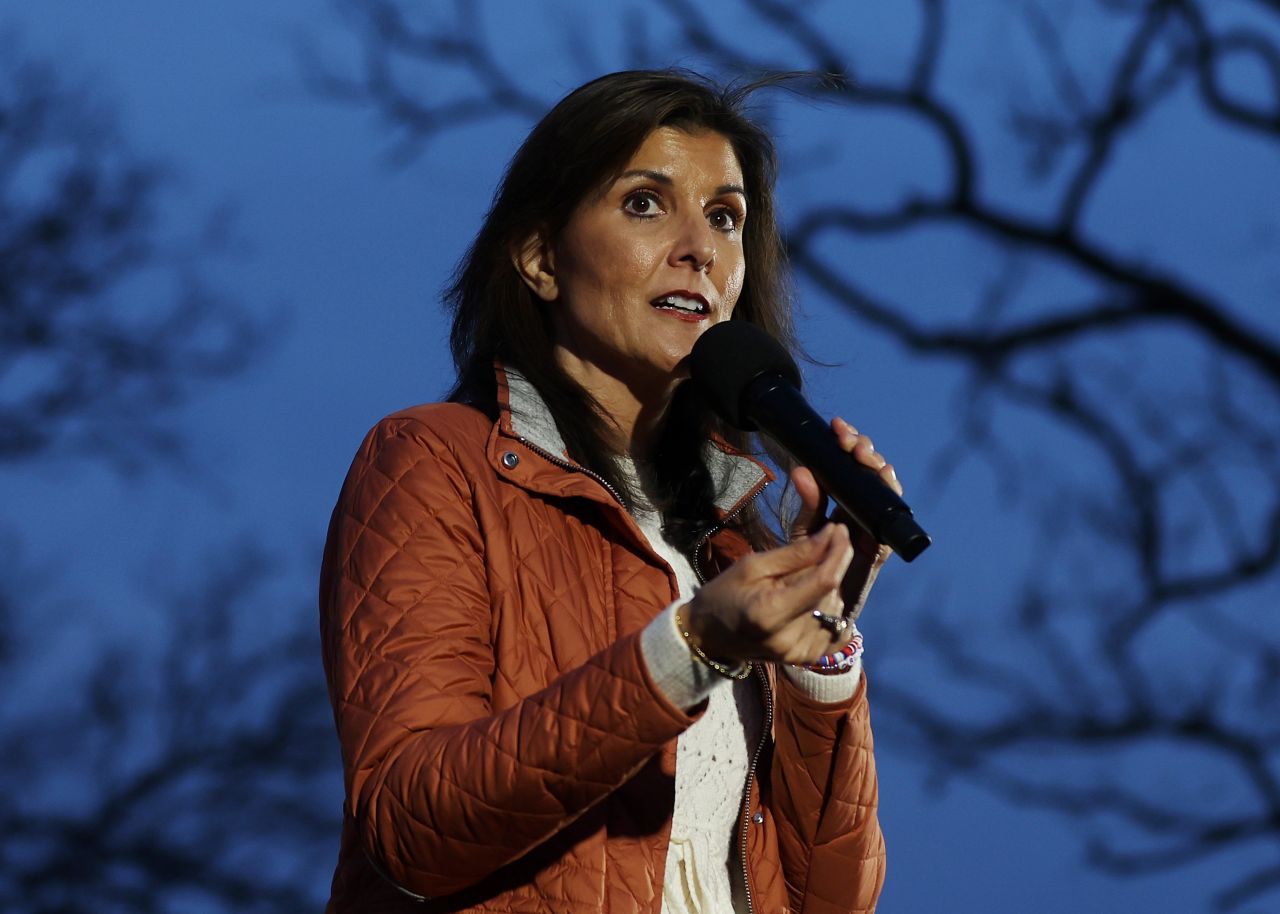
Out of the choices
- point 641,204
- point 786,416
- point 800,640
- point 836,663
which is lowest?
point 800,640

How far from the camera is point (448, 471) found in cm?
142

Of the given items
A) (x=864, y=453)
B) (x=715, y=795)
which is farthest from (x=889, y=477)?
(x=715, y=795)

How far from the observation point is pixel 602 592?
1.44 metres

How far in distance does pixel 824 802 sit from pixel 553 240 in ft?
1.95

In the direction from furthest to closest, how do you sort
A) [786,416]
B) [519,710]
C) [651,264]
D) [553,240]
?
[553,240] → [651,264] → [786,416] → [519,710]

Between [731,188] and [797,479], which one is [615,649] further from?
[731,188]

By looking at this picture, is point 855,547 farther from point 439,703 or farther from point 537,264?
point 537,264

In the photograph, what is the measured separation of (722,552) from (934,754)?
9.81 ft

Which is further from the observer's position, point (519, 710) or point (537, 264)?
point (537, 264)

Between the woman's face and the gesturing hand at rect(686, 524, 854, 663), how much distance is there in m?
0.48

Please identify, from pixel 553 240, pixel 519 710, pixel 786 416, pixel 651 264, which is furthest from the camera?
pixel 553 240

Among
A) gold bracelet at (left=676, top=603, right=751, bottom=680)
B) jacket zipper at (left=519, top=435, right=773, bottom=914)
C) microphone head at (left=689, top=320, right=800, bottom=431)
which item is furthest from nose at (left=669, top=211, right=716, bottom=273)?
gold bracelet at (left=676, top=603, right=751, bottom=680)

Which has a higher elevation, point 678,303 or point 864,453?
point 678,303

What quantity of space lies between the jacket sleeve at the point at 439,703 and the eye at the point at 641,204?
1.02 feet
